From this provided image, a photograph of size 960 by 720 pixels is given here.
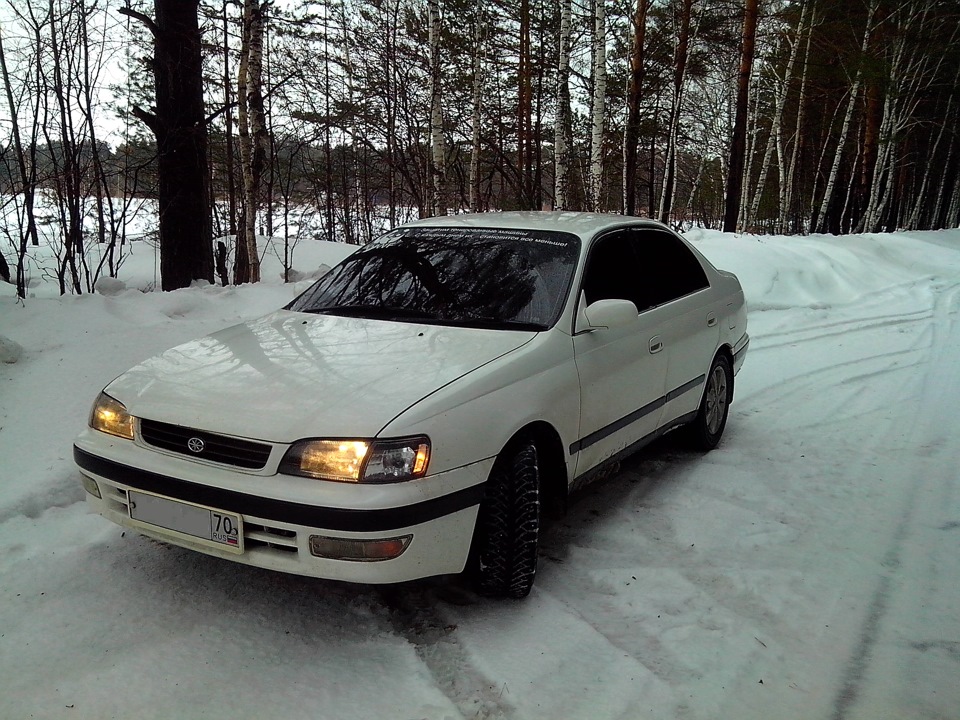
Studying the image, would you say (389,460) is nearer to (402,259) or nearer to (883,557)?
(402,259)

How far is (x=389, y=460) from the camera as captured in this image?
2.40m

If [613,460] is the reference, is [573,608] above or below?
below

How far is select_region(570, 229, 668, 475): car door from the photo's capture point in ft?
10.8

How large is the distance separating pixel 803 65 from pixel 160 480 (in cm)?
2423

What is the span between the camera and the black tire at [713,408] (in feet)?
15.2

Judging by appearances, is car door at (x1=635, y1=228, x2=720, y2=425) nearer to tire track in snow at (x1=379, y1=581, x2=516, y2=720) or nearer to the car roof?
the car roof

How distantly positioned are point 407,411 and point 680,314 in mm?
2299

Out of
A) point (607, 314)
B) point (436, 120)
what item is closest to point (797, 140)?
point (436, 120)

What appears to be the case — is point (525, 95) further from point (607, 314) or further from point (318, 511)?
point (318, 511)

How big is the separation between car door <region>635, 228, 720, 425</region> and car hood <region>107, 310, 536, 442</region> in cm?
129

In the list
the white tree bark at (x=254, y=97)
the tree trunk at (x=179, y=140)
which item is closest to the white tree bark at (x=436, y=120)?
the white tree bark at (x=254, y=97)

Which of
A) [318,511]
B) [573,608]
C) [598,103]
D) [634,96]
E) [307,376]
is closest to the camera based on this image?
[318,511]

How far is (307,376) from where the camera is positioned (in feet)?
8.98

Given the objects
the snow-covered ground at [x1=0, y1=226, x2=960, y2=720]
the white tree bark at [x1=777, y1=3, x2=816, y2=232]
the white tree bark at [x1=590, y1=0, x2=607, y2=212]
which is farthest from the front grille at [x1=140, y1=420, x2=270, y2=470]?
the white tree bark at [x1=777, y1=3, x2=816, y2=232]
